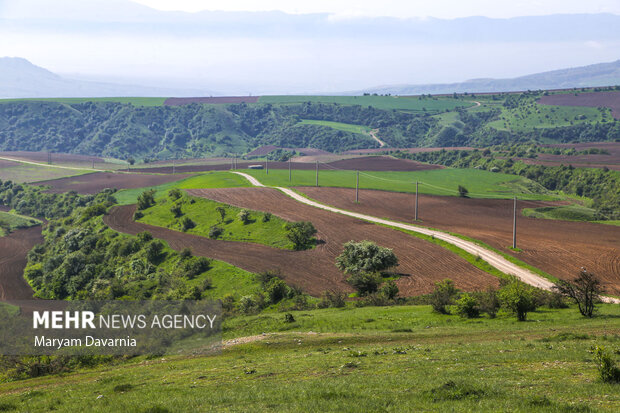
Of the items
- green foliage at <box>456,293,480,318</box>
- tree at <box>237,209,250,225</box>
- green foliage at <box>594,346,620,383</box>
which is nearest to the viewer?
green foliage at <box>594,346,620,383</box>

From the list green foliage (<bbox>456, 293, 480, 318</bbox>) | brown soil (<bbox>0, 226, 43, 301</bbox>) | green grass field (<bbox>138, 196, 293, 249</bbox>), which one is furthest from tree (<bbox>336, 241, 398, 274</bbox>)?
brown soil (<bbox>0, 226, 43, 301</bbox>)

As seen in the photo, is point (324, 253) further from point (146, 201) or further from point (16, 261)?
point (16, 261)

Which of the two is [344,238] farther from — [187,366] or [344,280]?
[187,366]

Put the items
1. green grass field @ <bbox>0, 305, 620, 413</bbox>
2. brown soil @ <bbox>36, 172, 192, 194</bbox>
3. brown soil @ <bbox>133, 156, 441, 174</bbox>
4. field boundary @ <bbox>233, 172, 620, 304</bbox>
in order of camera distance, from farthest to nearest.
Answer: brown soil @ <bbox>133, 156, 441, 174</bbox>
brown soil @ <bbox>36, 172, 192, 194</bbox>
field boundary @ <bbox>233, 172, 620, 304</bbox>
green grass field @ <bbox>0, 305, 620, 413</bbox>

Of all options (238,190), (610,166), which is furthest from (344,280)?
(610,166)

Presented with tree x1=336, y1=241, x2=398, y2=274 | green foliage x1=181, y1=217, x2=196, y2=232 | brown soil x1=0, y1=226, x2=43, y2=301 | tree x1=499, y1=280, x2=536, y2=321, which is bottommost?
brown soil x1=0, y1=226, x2=43, y2=301

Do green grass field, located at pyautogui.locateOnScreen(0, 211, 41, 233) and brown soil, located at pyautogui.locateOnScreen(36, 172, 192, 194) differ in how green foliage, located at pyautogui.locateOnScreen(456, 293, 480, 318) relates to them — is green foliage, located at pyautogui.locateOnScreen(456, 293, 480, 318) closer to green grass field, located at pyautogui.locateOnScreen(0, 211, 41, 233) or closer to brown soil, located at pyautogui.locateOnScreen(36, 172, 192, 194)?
green grass field, located at pyautogui.locateOnScreen(0, 211, 41, 233)

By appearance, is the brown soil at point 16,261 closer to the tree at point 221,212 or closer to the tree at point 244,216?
the tree at point 221,212
